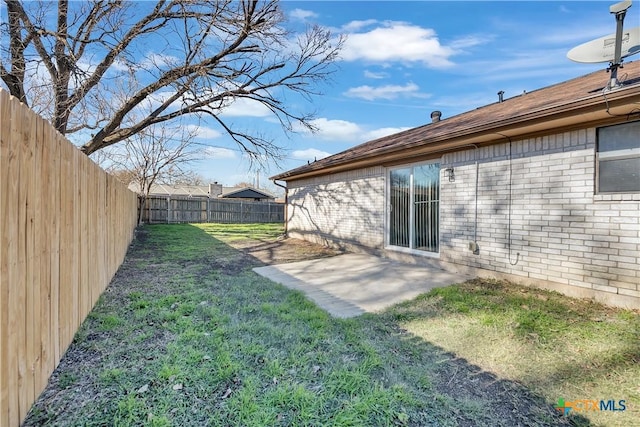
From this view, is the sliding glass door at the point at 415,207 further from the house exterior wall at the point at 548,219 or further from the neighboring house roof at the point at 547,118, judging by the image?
the house exterior wall at the point at 548,219

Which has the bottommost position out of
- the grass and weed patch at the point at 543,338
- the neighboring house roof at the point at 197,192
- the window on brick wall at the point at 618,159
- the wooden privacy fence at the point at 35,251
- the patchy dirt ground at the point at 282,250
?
the grass and weed patch at the point at 543,338

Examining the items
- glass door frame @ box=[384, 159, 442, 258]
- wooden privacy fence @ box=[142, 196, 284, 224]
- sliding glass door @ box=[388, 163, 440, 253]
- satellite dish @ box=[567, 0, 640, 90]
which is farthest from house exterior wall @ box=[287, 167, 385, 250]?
wooden privacy fence @ box=[142, 196, 284, 224]

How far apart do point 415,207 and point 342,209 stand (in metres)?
2.94

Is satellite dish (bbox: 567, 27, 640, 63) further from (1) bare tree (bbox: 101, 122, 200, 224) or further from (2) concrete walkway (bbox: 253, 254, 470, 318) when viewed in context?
(1) bare tree (bbox: 101, 122, 200, 224)

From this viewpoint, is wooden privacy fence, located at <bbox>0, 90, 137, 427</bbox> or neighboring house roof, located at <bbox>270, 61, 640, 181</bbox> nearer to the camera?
wooden privacy fence, located at <bbox>0, 90, 137, 427</bbox>

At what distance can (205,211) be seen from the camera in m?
21.2

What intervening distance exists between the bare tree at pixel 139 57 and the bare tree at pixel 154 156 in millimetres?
8252

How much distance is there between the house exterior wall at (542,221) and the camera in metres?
4.18

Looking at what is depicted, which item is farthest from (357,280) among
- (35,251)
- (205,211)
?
(205,211)

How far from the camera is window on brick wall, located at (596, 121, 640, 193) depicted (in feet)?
13.3

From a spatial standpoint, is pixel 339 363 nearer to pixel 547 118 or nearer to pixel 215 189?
pixel 547 118

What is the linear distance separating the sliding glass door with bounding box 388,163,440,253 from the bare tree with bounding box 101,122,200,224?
46.6ft

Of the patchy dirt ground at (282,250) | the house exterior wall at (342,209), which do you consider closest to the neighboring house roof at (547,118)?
the house exterior wall at (342,209)

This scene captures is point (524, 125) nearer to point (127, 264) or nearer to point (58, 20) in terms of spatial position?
point (127, 264)
